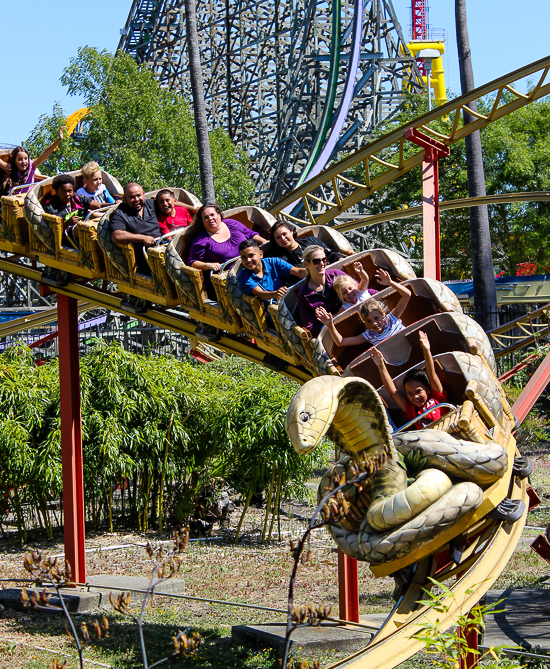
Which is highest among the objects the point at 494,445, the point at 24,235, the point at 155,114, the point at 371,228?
the point at 155,114

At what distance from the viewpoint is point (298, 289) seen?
4.30m

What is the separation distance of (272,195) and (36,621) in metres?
13.2

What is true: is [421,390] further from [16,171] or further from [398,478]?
[16,171]

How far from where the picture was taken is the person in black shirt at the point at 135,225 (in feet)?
17.4

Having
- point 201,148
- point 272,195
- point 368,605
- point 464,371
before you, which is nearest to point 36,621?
point 368,605

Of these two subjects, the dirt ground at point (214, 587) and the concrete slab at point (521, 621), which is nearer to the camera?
the concrete slab at point (521, 621)

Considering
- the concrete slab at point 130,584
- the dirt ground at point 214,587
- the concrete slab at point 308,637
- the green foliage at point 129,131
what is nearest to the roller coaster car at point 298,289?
the concrete slab at point 308,637

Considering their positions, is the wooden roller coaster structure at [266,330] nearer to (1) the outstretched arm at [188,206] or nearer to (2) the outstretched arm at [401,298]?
(2) the outstretched arm at [401,298]

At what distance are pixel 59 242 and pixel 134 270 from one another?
77 cm

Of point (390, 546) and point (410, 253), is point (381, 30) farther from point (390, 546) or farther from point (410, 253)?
point (390, 546)

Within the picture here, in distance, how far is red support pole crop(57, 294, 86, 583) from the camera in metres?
5.77

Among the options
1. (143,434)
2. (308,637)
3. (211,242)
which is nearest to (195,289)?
(211,242)

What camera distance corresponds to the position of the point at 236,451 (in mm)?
7609

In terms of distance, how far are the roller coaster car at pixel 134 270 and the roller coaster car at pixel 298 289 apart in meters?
1.14
